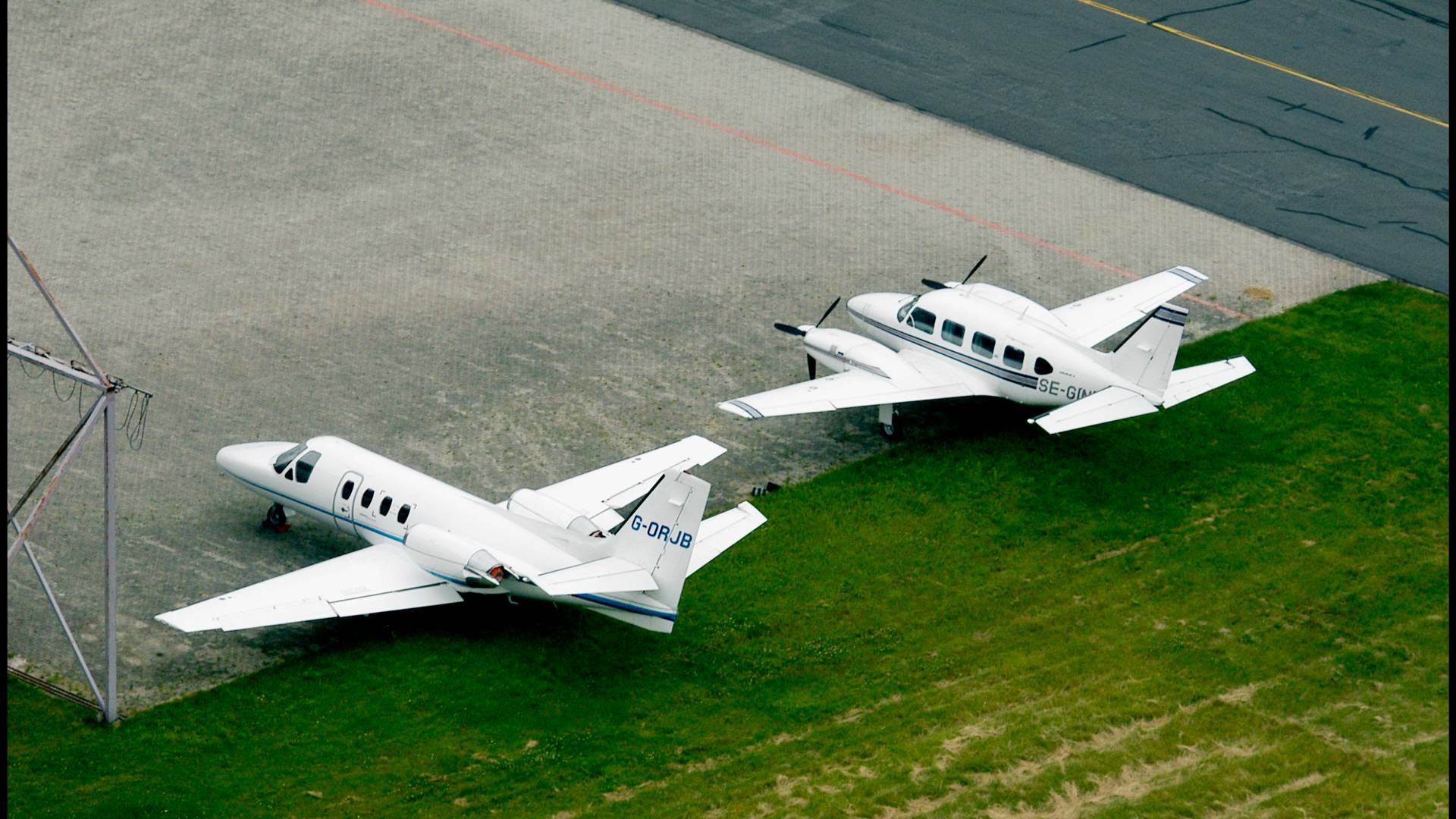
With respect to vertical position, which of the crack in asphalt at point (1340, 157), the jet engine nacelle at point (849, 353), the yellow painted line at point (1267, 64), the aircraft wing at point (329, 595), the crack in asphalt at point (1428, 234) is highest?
the yellow painted line at point (1267, 64)

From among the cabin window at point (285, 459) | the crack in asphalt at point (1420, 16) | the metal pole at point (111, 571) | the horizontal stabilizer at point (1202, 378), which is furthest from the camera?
the crack in asphalt at point (1420, 16)

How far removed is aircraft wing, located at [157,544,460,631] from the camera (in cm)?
3366

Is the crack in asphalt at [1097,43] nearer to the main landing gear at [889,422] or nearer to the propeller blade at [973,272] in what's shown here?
the propeller blade at [973,272]

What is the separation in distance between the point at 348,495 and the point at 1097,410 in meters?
15.5

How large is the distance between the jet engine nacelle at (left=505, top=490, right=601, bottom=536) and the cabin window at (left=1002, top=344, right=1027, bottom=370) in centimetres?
1072

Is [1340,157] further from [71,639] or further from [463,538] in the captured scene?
[71,639]

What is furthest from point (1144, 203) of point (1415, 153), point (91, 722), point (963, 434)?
point (91, 722)

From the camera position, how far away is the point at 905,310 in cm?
4369

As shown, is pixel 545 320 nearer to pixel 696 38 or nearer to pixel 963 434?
pixel 963 434

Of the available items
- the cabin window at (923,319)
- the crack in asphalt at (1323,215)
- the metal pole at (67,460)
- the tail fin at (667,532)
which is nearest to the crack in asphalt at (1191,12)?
the crack in asphalt at (1323,215)

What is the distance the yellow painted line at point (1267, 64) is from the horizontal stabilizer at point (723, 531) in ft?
103

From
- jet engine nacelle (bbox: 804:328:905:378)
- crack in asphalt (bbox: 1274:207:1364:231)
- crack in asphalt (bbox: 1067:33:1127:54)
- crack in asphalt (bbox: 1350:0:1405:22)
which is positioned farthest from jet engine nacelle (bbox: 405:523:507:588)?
crack in asphalt (bbox: 1350:0:1405:22)

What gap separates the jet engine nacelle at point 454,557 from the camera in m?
34.5

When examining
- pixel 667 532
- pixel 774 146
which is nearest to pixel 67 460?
pixel 667 532
